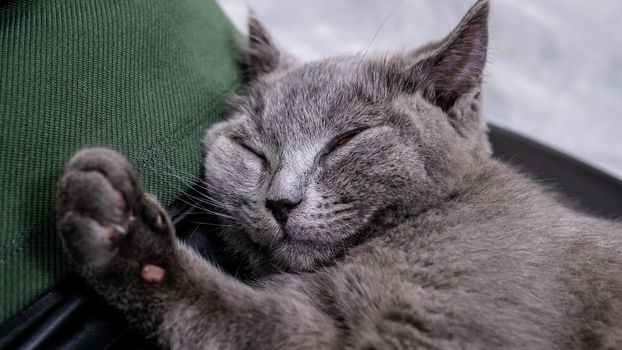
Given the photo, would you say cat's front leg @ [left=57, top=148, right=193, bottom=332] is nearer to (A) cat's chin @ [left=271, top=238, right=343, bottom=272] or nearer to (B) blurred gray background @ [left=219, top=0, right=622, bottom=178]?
(A) cat's chin @ [left=271, top=238, right=343, bottom=272]

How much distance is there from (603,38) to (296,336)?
2084mm

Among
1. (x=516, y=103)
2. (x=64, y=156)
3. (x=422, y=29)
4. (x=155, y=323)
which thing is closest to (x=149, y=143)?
(x=64, y=156)

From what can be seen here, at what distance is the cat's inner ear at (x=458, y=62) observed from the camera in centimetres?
116

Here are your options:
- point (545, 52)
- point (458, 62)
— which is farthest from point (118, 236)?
point (545, 52)

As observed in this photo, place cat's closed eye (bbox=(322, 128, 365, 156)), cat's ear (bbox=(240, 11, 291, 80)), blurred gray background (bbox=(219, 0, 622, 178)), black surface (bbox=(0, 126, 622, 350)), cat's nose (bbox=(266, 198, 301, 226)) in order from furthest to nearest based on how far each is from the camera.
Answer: blurred gray background (bbox=(219, 0, 622, 178)) < cat's ear (bbox=(240, 11, 291, 80)) < cat's closed eye (bbox=(322, 128, 365, 156)) < cat's nose (bbox=(266, 198, 301, 226)) < black surface (bbox=(0, 126, 622, 350))

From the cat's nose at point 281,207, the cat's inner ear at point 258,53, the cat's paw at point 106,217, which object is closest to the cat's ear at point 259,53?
the cat's inner ear at point 258,53

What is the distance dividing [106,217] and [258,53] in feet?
2.62

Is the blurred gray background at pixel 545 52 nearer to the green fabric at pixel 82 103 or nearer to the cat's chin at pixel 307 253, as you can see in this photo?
the green fabric at pixel 82 103

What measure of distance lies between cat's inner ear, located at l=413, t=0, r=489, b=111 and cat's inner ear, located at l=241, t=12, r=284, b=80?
18.4 inches

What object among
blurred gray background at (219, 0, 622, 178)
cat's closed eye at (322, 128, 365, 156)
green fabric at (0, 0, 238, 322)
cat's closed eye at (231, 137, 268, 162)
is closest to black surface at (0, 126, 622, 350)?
green fabric at (0, 0, 238, 322)

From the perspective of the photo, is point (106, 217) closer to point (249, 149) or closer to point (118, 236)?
point (118, 236)

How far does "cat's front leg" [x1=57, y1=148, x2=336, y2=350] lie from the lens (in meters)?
0.84

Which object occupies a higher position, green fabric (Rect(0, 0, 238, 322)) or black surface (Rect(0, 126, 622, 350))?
green fabric (Rect(0, 0, 238, 322))

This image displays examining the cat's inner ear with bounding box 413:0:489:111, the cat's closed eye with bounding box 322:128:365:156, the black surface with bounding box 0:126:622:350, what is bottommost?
the black surface with bounding box 0:126:622:350
